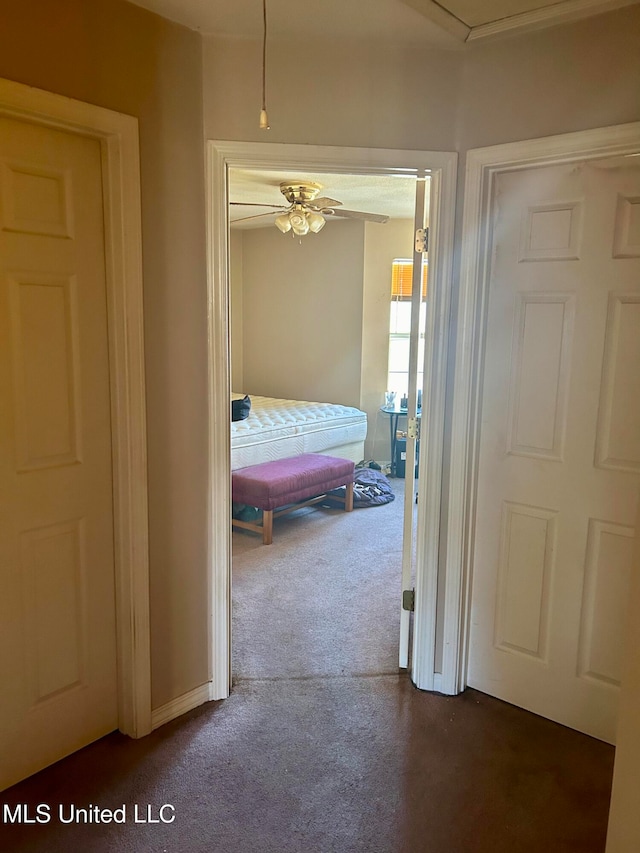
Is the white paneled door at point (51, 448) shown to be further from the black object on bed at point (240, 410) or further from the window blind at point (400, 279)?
the window blind at point (400, 279)

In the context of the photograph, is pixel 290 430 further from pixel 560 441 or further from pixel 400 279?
pixel 560 441

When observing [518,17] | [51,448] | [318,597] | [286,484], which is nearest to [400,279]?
[286,484]

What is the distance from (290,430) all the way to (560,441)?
289 centimetres

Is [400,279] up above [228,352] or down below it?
above

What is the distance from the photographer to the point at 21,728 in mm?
1931

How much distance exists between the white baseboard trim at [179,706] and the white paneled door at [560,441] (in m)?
1.11

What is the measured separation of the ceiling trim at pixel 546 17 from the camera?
1.87 meters

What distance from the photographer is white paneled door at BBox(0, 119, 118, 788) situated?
5.82ft

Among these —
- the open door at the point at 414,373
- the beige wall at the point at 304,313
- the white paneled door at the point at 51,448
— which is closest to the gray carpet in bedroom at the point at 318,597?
the open door at the point at 414,373

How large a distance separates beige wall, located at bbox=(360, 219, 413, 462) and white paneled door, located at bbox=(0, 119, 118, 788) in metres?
4.30

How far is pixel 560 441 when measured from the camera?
220cm

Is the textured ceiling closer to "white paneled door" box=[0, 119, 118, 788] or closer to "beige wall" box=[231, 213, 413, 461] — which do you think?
"white paneled door" box=[0, 119, 118, 788]

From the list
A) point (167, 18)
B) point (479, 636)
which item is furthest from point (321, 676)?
point (167, 18)

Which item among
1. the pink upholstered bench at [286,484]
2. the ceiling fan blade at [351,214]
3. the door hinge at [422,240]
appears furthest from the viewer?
the ceiling fan blade at [351,214]
